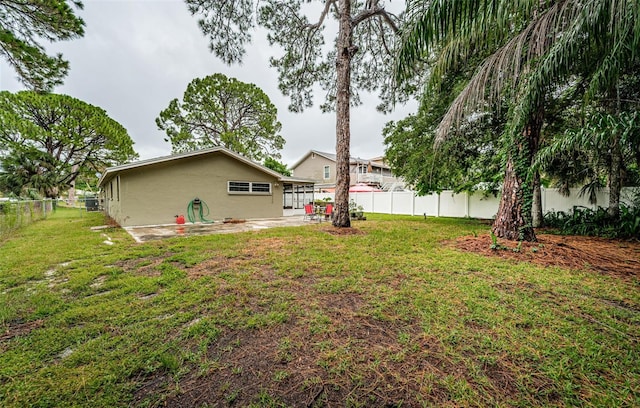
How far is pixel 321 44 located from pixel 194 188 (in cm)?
845

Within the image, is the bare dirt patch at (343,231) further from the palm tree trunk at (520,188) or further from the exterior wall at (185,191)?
the exterior wall at (185,191)

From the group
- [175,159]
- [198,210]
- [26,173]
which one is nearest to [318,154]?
[198,210]

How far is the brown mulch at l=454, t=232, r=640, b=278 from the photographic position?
4129mm

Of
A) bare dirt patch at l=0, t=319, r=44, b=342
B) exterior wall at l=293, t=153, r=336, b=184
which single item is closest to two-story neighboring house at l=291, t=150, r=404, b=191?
exterior wall at l=293, t=153, r=336, b=184

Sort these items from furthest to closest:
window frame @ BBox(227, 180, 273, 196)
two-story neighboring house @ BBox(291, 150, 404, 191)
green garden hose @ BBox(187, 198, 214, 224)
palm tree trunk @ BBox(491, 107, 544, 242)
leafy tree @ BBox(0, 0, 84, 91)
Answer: two-story neighboring house @ BBox(291, 150, 404, 191)
window frame @ BBox(227, 180, 273, 196)
green garden hose @ BBox(187, 198, 214, 224)
palm tree trunk @ BBox(491, 107, 544, 242)
leafy tree @ BBox(0, 0, 84, 91)

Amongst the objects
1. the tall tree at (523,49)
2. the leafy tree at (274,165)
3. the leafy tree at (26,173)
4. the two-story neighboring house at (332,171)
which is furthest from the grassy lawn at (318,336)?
the leafy tree at (26,173)

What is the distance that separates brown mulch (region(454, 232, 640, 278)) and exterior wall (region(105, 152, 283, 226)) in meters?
9.66

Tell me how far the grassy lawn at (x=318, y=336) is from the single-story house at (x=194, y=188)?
583cm

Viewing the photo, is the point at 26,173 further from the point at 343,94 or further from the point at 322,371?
the point at 322,371

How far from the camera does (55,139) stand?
1941 centimetres

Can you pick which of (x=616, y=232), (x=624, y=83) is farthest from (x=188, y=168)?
(x=616, y=232)

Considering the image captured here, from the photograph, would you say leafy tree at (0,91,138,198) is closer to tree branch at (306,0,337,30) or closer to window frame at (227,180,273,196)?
window frame at (227,180,273,196)

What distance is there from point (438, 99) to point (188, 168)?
10509mm

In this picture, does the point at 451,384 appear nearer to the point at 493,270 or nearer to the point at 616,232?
the point at 493,270
